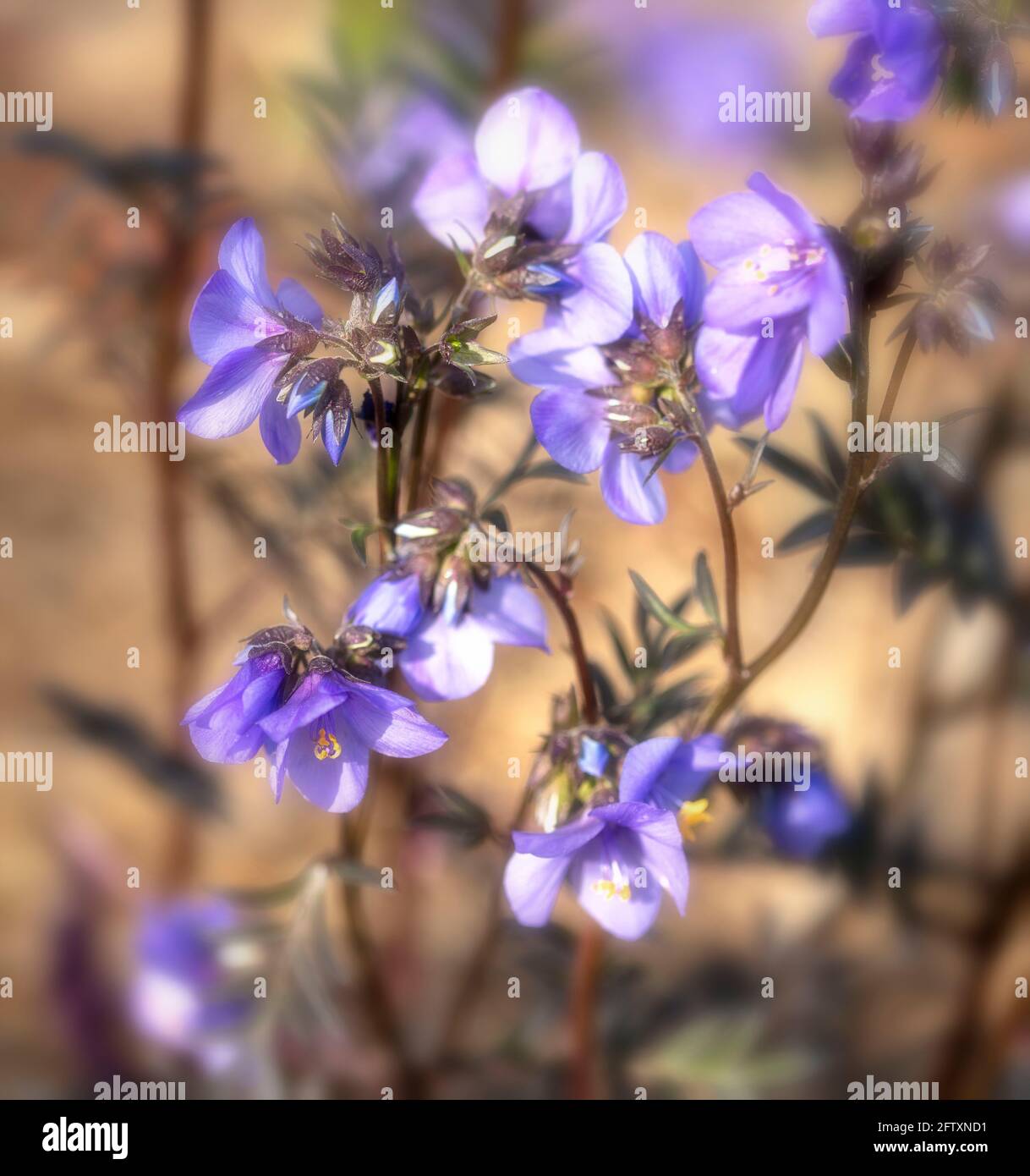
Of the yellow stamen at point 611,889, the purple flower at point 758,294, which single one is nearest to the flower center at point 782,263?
the purple flower at point 758,294

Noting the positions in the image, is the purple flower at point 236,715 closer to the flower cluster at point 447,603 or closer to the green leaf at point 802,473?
the flower cluster at point 447,603

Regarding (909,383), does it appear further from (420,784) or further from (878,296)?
(878,296)

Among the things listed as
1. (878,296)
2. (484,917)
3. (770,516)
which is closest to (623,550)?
(770,516)

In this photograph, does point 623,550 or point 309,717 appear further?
point 623,550

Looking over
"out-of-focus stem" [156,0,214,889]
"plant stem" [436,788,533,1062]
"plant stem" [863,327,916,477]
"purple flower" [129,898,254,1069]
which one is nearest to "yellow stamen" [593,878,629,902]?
"plant stem" [436,788,533,1062]

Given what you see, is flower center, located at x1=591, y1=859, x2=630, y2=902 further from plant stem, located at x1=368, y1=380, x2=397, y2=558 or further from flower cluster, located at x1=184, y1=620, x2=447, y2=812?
plant stem, located at x1=368, y1=380, x2=397, y2=558

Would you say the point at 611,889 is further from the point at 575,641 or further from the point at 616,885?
the point at 575,641
